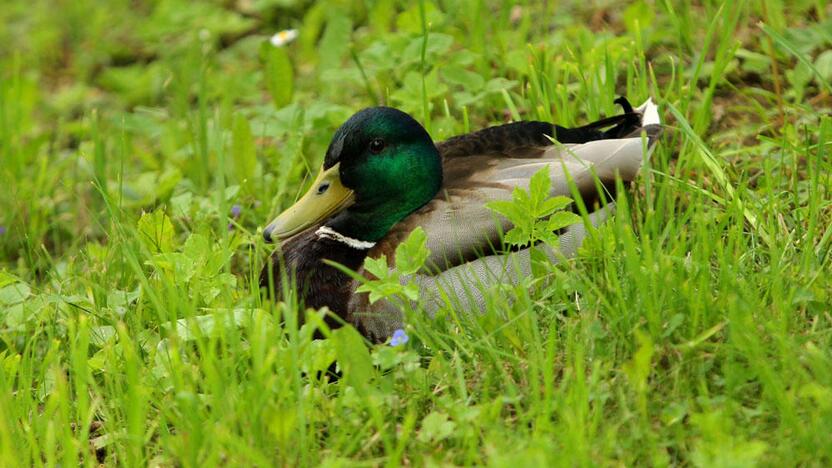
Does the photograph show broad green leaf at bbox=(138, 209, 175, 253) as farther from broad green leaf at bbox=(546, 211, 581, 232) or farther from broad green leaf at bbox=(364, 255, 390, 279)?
broad green leaf at bbox=(546, 211, 581, 232)

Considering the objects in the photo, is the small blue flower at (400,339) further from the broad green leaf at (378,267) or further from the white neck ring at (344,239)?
the white neck ring at (344,239)

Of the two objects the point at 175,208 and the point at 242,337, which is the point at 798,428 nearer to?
the point at 242,337

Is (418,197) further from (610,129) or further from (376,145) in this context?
(610,129)

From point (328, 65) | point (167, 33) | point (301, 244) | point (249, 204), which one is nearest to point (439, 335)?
point (301, 244)

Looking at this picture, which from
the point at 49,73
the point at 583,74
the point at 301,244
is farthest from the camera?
the point at 49,73

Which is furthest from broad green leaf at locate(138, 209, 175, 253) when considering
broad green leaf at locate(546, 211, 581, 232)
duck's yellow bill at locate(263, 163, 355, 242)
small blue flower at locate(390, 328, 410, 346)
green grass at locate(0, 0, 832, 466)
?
broad green leaf at locate(546, 211, 581, 232)

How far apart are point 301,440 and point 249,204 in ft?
6.52

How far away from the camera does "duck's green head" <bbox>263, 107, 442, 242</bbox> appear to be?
369 cm

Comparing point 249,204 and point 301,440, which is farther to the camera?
point 249,204

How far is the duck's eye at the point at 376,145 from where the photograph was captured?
370cm

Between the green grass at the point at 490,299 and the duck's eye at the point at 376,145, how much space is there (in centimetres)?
50

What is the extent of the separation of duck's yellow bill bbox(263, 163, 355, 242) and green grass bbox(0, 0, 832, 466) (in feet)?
0.50

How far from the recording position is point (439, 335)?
313 centimetres

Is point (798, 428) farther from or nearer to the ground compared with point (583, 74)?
nearer to the ground
